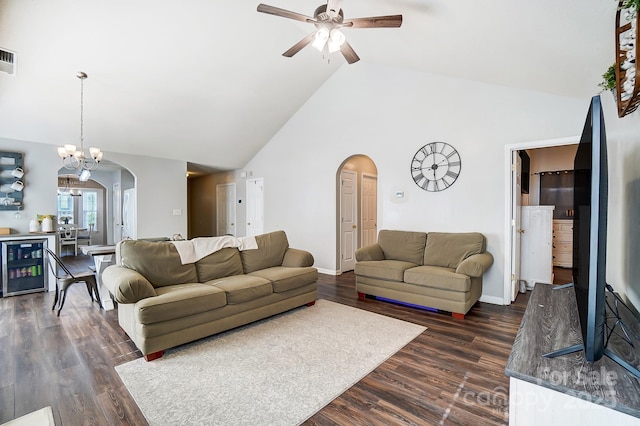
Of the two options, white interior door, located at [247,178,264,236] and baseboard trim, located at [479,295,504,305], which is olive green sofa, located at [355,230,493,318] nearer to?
baseboard trim, located at [479,295,504,305]

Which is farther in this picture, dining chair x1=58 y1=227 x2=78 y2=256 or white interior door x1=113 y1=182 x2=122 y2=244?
white interior door x1=113 y1=182 x2=122 y2=244

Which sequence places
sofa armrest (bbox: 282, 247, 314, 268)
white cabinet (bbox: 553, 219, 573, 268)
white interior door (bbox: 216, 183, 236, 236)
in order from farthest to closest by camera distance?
1. white interior door (bbox: 216, 183, 236, 236)
2. white cabinet (bbox: 553, 219, 573, 268)
3. sofa armrest (bbox: 282, 247, 314, 268)

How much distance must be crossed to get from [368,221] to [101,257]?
4.98m

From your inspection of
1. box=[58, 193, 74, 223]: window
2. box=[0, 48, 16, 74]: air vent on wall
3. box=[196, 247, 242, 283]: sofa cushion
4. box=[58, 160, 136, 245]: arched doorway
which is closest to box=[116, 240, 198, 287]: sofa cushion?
A: box=[196, 247, 242, 283]: sofa cushion

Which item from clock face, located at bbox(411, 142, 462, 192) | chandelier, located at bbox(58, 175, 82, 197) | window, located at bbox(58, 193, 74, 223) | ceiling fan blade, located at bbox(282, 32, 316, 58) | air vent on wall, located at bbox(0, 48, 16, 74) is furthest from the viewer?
window, located at bbox(58, 193, 74, 223)

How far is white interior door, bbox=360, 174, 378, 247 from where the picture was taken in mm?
6672

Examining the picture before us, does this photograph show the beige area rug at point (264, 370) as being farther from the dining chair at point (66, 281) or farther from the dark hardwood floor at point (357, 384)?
the dining chair at point (66, 281)

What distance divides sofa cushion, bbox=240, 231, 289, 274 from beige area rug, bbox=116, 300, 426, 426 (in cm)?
77

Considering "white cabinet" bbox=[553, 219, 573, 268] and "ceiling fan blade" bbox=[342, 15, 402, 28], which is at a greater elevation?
"ceiling fan blade" bbox=[342, 15, 402, 28]

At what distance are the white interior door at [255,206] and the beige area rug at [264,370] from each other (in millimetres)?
4162

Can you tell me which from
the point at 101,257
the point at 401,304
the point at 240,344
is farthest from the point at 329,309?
the point at 101,257

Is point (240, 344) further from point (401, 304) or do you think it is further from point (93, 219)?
point (93, 219)

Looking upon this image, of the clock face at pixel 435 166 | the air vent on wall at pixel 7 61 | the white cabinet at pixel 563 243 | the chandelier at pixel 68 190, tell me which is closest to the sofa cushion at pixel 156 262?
the air vent on wall at pixel 7 61

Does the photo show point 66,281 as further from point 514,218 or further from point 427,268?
point 514,218
